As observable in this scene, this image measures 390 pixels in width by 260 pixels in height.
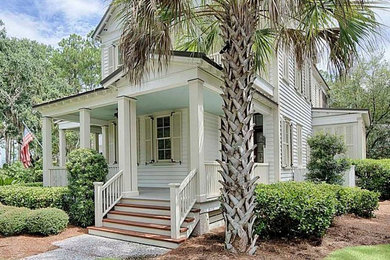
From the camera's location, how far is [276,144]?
1148cm

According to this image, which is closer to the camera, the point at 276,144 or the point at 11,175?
the point at 276,144

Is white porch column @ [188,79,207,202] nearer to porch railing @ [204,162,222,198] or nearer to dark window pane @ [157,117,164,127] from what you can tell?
porch railing @ [204,162,222,198]

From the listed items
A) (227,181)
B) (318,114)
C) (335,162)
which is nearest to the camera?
(227,181)

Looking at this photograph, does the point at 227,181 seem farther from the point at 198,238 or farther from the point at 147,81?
the point at 147,81

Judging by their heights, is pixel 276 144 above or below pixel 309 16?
below

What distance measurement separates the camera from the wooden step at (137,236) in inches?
261

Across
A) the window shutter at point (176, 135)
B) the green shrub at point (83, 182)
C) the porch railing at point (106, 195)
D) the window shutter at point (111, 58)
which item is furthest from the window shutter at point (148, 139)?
the window shutter at point (111, 58)

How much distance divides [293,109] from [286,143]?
7.13 feet

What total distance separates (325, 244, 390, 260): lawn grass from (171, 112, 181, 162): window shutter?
678cm

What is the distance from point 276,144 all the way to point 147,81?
5.65 metres

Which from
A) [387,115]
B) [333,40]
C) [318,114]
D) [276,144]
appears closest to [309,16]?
[333,40]

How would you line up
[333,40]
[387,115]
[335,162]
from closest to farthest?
[333,40] → [335,162] → [387,115]

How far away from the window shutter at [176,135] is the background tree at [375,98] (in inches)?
658

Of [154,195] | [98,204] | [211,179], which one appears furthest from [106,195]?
[211,179]
